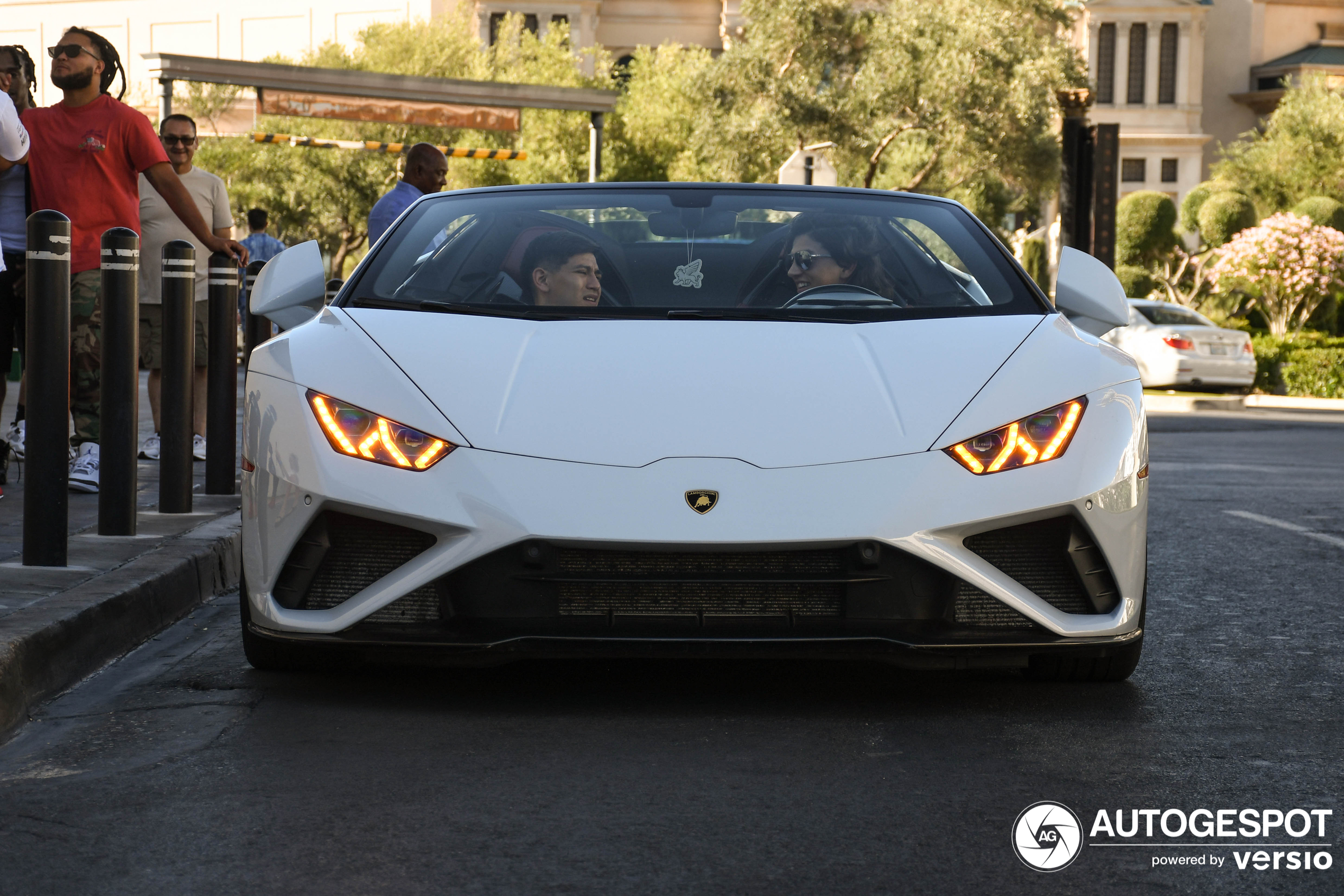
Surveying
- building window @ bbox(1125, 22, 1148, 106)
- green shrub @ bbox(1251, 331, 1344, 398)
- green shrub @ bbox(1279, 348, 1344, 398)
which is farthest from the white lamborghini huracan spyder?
building window @ bbox(1125, 22, 1148, 106)

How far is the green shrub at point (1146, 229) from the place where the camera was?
36500 mm

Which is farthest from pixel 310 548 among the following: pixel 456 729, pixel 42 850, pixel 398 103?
pixel 398 103

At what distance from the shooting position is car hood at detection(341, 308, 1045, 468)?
373 cm

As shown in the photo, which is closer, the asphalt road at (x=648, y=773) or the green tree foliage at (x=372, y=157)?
the asphalt road at (x=648, y=773)

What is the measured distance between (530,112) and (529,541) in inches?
1838

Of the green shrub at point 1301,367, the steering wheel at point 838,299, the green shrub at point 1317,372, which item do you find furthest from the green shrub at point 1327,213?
the steering wheel at point 838,299

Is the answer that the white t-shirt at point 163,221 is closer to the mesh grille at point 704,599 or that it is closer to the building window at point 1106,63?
the mesh grille at point 704,599

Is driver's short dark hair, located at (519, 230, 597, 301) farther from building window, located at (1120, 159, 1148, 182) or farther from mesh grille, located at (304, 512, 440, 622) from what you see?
building window, located at (1120, 159, 1148, 182)

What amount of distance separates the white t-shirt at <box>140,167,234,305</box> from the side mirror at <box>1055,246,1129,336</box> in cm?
486

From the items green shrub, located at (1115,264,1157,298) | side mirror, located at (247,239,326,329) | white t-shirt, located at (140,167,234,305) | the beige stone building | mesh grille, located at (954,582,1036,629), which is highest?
the beige stone building

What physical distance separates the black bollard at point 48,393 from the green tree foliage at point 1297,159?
48.4 metres

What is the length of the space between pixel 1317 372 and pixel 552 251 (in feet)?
75.2

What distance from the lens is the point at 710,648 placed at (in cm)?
376

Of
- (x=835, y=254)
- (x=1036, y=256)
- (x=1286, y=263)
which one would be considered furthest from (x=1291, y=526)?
(x=1036, y=256)
